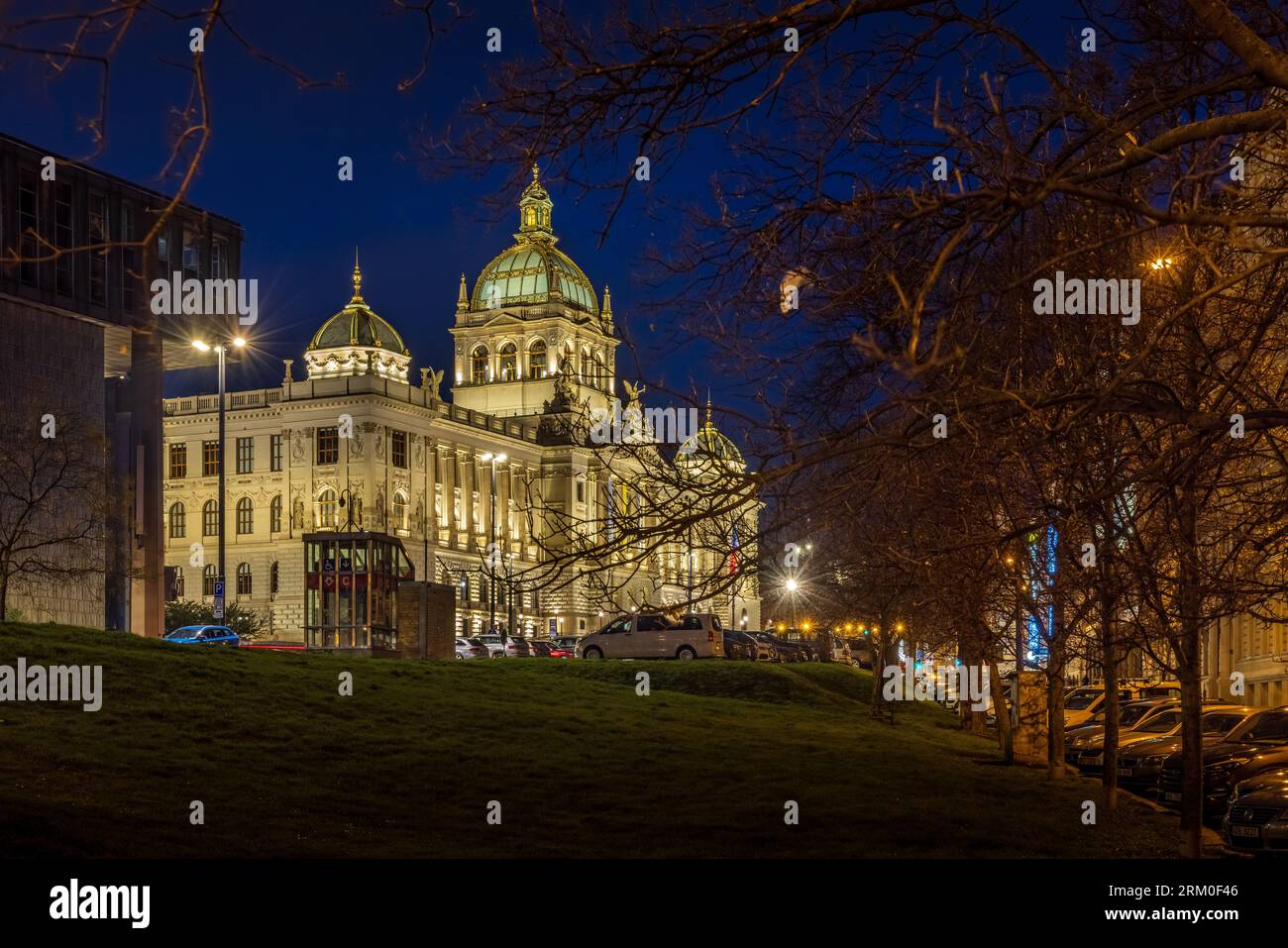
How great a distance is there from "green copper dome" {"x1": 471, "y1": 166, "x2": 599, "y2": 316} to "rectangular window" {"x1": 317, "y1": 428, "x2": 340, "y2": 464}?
36.7 m

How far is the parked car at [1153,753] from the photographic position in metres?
30.3

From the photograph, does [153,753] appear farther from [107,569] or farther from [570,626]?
[570,626]

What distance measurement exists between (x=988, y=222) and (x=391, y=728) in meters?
17.9

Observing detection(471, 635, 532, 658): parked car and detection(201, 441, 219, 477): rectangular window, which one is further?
detection(201, 441, 219, 477): rectangular window

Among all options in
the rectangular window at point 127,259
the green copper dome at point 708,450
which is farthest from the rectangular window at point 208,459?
the green copper dome at point 708,450

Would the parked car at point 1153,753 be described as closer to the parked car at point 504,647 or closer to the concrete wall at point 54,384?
the concrete wall at point 54,384

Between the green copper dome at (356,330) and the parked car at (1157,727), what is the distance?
102m

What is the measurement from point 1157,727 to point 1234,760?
9.36m

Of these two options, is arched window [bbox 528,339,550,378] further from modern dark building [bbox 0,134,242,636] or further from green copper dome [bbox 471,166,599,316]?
modern dark building [bbox 0,134,242,636]

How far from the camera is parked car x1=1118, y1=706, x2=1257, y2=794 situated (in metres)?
30.3

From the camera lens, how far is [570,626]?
137 meters

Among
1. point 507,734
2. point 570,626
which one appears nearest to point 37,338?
point 507,734

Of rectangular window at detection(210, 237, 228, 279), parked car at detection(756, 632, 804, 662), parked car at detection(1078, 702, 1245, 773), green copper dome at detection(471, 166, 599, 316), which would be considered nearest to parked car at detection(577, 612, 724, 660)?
parked car at detection(756, 632, 804, 662)
